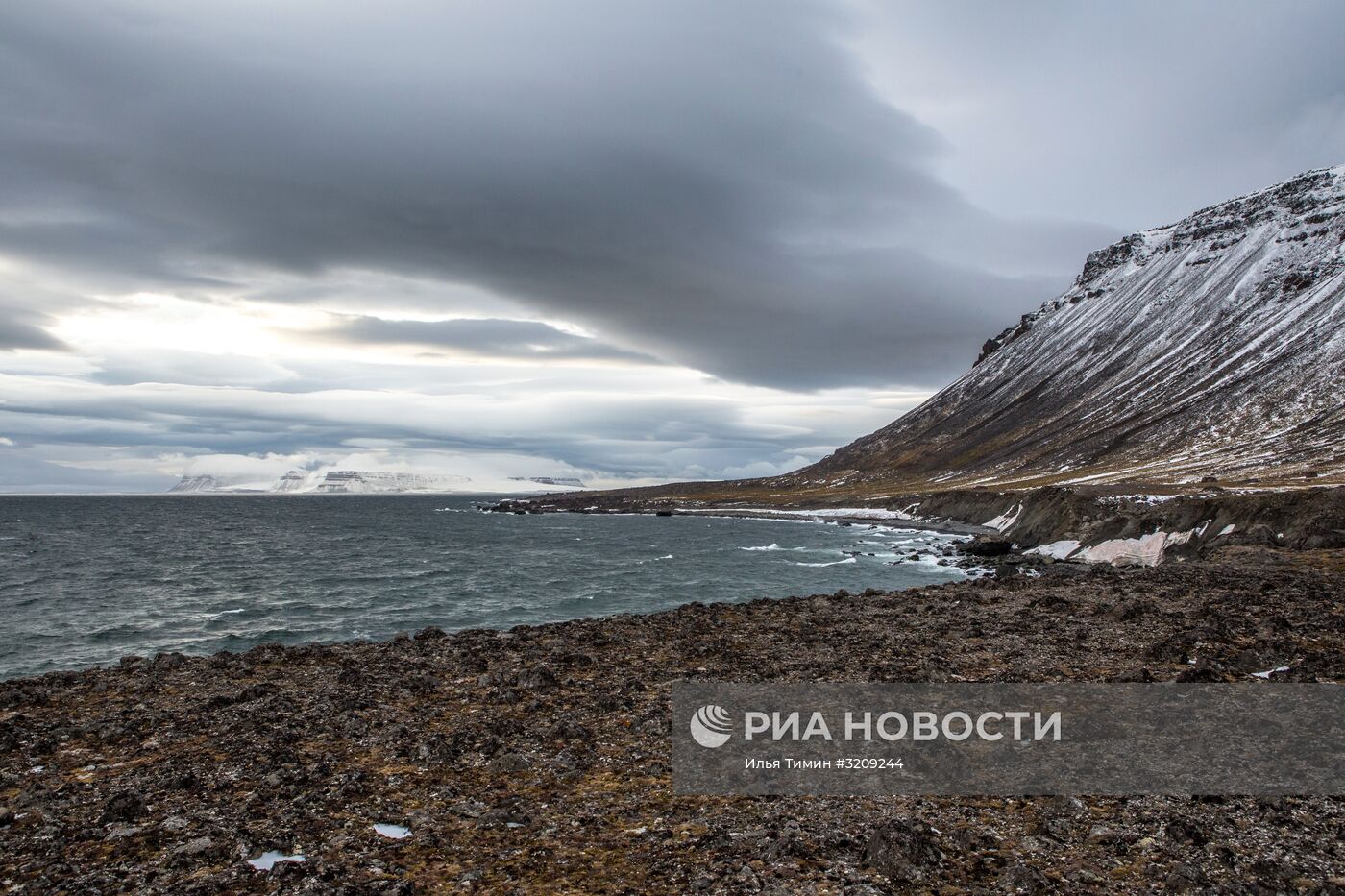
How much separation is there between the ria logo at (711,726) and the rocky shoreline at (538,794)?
0.88 m

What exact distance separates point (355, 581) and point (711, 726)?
51.8 meters

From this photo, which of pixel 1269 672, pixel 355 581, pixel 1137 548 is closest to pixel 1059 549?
pixel 1137 548

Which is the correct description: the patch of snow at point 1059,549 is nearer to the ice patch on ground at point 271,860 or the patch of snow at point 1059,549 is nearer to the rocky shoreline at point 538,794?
the rocky shoreline at point 538,794

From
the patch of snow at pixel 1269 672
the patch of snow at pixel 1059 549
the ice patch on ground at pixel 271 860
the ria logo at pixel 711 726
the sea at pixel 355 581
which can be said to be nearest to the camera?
the ice patch on ground at pixel 271 860

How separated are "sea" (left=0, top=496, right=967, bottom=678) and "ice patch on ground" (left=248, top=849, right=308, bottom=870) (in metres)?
28.7

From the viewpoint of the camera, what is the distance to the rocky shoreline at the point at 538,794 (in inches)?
394

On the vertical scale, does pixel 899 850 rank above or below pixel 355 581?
above

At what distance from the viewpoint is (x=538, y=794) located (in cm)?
1297

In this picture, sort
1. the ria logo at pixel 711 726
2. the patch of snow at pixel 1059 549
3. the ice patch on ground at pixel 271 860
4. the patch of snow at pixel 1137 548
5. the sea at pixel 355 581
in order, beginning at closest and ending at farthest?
the ice patch on ground at pixel 271 860
the ria logo at pixel 711 726
the sea at pixel 355 581
the patch of snow at pixel 1137 548
the patch of snow at pixel 1059 549

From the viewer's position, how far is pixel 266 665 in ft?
76.0

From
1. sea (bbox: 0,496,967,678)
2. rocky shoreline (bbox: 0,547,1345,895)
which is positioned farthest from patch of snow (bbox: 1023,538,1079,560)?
rocky shoreline (bbox: 0,547,1345,895)

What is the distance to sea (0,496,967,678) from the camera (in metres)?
39.9

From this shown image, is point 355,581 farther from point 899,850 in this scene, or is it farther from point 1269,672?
point 1269,672

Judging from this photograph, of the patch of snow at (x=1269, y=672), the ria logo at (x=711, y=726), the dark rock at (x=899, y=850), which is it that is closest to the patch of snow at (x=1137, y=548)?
the patch of snow at (x=1269, y=672)
